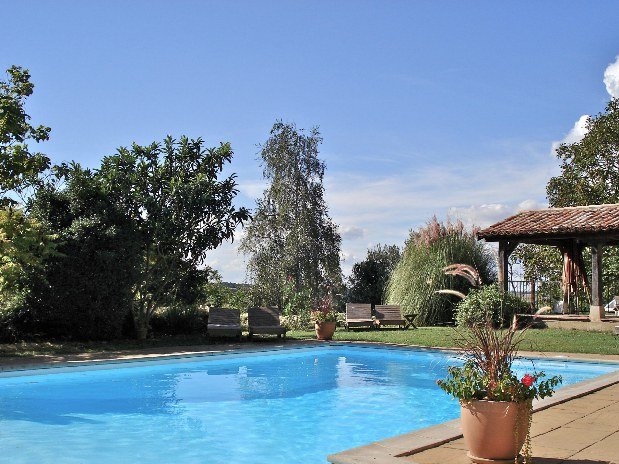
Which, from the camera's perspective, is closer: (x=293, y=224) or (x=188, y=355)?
(x=188, y=355)

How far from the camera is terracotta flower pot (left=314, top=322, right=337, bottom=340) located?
14.3m

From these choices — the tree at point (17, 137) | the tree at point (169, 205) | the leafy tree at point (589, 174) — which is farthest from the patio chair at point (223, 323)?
the leafy tree at point (589, 174)

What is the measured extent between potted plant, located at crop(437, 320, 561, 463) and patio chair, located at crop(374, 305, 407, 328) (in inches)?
492

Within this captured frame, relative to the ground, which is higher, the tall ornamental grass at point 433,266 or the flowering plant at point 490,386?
the tall ornamental grass at point 433,266

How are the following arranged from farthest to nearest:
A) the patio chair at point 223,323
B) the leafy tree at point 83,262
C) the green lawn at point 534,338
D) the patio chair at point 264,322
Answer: the patio chair at point 264,322
the patio chair at point 223,323
the leafy tree at point 83,262
the green lawn at point 534,338

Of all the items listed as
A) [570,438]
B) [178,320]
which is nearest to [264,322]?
[178,320]

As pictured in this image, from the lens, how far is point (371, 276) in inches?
923

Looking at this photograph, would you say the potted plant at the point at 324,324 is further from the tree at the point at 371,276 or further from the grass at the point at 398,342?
the tree at the point at 371,276

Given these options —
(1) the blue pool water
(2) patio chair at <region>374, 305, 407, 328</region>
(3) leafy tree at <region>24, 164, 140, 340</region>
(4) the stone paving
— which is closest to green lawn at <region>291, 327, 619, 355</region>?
(2) patio chair at <region>374, 305, 407, 328</region>

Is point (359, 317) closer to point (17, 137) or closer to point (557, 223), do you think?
point (557, 223)

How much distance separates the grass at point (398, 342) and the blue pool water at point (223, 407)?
51.1 inches

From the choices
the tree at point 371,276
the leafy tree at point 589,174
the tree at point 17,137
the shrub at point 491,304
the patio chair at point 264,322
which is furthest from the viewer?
the tree at point 371,276

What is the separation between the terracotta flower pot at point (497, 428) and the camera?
13.1 ft

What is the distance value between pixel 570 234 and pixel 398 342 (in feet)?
17.6
